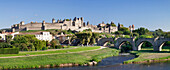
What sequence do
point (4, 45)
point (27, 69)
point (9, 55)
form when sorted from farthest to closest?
point (4, 45)
point (9, 55)
point (27, 69)

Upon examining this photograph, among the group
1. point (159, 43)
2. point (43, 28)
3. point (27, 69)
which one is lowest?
point (27, 69)

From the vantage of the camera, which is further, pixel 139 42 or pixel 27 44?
pixel 139 42

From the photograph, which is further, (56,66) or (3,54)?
(3,54)

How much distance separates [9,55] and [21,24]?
3935 inches

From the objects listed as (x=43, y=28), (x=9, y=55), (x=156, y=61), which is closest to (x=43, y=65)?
(x=9, y=55)

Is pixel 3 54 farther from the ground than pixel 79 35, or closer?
closer

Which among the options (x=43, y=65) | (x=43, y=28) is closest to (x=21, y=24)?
(x=43, y=28)

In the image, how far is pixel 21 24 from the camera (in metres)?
142

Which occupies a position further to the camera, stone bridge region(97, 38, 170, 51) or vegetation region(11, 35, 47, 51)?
stone bridge region(97, 38, 170, 51)

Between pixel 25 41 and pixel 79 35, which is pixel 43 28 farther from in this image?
pixel 25 41

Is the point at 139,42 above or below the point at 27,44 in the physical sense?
above

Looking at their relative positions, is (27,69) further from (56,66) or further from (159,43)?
(159,43)

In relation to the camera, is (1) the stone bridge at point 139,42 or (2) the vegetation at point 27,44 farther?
(1) the stone bridge at point 139,42

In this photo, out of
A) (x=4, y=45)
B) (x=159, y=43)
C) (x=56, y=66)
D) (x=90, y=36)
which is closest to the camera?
(x=56, y=66)
